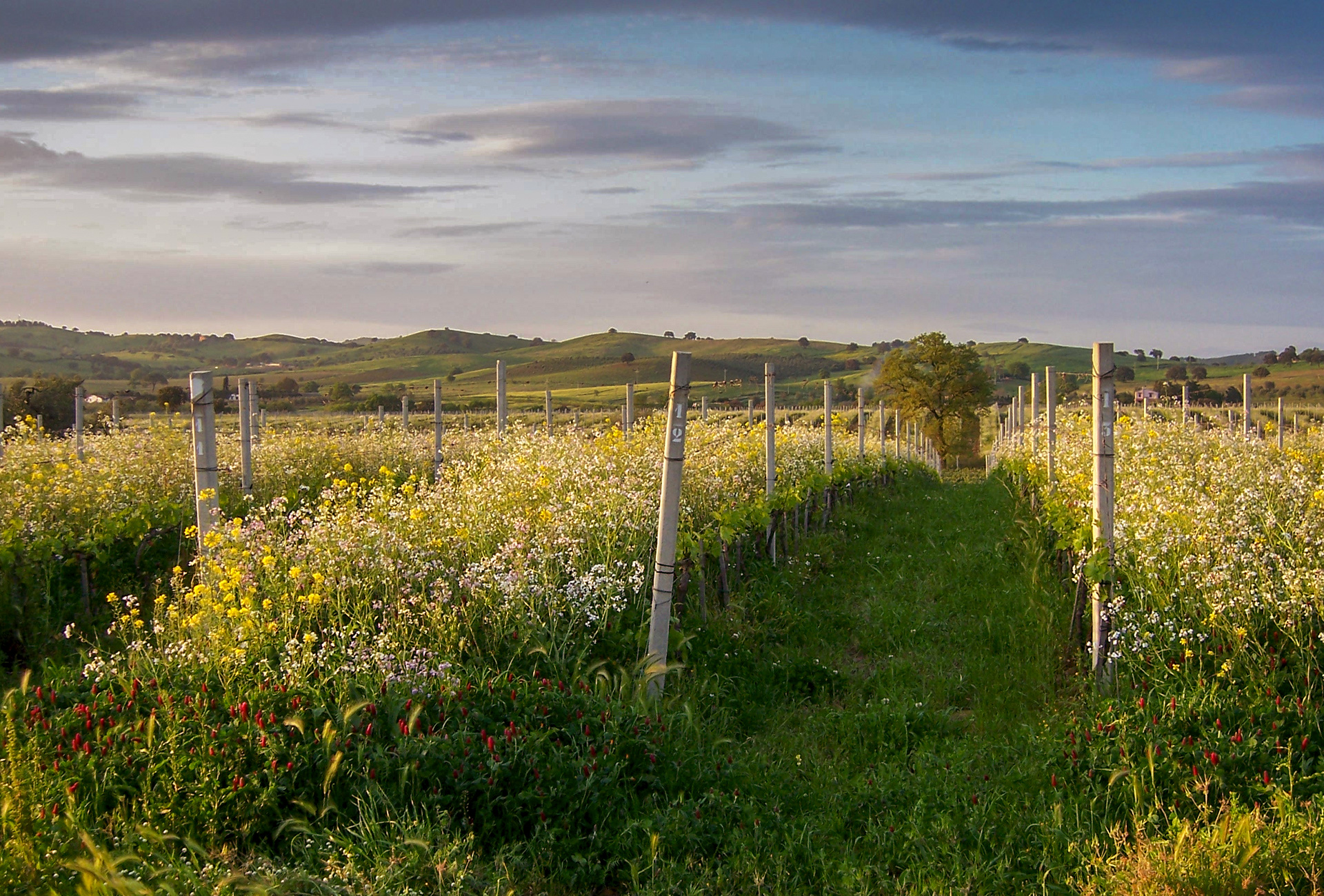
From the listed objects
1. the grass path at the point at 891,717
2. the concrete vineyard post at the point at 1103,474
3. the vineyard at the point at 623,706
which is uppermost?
the concrete vineyard post at the point at 1103,474

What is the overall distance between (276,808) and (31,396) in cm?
3940

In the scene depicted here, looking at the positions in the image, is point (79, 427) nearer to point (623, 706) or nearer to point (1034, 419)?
point (623, 706)

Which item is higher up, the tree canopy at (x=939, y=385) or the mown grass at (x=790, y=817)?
the tree canopy at (x=939, y=385)

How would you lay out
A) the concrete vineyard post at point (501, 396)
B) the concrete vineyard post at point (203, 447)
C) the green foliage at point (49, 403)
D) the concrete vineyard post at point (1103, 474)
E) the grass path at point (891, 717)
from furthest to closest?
the green foliage at point (49, 403) → the concrete vineyard post at point (501, 396) → the concrete vineyard post at point (203, 447) → the concrete vineyard post at point (1103, 474) → the grass path at point (891, 717)

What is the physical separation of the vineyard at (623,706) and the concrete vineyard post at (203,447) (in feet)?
1.60

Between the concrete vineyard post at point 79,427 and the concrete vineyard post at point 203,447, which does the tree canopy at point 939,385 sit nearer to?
the concrete vineyard post at point 79,427

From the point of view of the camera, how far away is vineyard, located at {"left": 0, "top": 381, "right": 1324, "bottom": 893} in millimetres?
4078

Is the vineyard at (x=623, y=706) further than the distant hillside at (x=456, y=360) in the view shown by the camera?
No

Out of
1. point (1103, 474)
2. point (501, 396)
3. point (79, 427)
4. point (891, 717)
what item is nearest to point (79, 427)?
point (79, 427)

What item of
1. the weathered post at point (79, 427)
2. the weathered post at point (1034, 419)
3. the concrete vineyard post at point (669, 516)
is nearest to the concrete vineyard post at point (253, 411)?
the weathered post at point (79, 427)

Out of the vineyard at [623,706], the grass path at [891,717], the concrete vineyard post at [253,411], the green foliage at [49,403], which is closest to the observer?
the vineyard at [623,706]

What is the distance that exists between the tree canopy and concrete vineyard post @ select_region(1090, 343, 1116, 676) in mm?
49920

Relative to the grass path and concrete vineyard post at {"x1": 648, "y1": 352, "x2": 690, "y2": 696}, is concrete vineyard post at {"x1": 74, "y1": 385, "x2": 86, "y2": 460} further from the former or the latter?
concrete vineyard post at {"x1": 648, "y1": 352, "x2": 690, "y2": 696}

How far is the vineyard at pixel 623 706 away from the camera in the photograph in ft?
13.4
